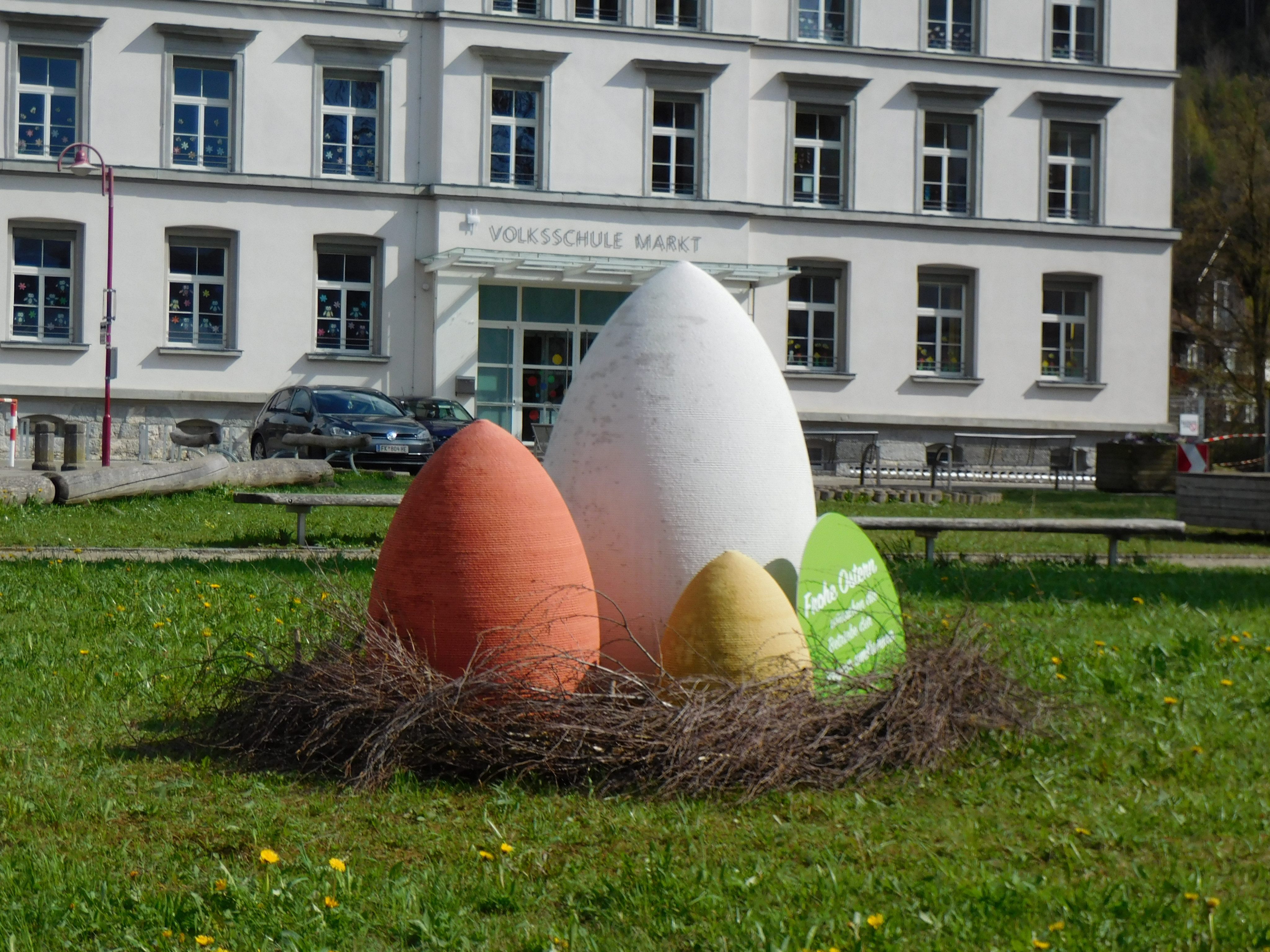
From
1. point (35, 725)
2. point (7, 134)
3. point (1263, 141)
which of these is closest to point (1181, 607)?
point (35, 725)

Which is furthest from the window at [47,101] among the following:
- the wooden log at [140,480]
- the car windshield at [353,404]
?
the wooden log at [140,480]

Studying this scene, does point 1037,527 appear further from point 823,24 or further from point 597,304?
point 823,24

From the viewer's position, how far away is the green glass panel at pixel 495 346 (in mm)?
32469

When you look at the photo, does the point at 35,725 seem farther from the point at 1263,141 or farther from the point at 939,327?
the point at 1263,141

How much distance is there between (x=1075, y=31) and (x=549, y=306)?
14.4 meters

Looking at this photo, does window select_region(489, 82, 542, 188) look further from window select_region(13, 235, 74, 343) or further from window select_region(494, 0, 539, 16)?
window select_region(13, 235, 74, 343)

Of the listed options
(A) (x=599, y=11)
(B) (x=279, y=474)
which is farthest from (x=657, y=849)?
(A) (x=599, y=11)

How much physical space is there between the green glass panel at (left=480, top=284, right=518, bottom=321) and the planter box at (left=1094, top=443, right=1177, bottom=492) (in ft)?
43.7

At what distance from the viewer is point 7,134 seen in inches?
1186

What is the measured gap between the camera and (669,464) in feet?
18.8

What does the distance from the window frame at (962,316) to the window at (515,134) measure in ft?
31.1

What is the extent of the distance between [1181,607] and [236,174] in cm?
2556

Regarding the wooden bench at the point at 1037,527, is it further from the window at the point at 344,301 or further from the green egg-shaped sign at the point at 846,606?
the window at the point at 344,301

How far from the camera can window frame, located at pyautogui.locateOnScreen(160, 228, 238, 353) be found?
3086cm
